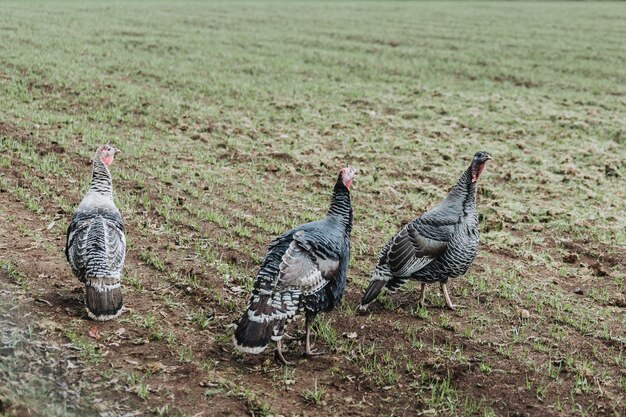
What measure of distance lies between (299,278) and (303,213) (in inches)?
149

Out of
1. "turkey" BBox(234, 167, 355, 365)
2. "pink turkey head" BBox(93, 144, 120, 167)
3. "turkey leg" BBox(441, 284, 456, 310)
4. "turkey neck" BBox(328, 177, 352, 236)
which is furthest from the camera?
"pink turkey head" BBox(93, 144, 120, 167)

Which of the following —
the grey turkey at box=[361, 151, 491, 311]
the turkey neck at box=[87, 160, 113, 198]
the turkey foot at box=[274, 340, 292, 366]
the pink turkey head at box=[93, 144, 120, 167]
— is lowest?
the turkey foot at box=[274, 340, 292, 366]

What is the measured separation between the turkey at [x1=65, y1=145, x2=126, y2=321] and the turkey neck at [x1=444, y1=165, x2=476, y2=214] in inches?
135

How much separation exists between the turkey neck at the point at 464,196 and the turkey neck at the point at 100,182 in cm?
362

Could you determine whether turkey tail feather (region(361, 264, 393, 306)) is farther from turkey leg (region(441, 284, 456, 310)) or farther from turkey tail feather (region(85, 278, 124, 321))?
turkey tail feather (region(85, 278, 124, 321))

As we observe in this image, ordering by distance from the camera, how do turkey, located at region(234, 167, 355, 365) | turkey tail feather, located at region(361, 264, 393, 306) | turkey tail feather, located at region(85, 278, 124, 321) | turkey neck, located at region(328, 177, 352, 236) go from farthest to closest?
1. turkey tail feather, located at region(361, 264, 393, 306)
2. turkey neck, located at region(328, 177, 352, 236)
3. turkey tail feather, located at region(85, 278, 124, 321)
4. turkey, located at region(234, 167, 355, 365)

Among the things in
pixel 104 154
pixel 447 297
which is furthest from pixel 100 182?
pixel 447 297

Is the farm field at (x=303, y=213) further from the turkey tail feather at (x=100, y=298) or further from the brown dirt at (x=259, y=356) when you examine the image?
the turkey tail feather at (x=100, y=298)

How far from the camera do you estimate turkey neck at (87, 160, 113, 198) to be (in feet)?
24.2

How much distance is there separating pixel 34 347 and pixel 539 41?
2493 centimetres

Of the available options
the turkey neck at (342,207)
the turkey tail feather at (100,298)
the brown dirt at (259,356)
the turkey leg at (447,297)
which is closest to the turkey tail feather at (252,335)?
the brown dirt at (259,356)

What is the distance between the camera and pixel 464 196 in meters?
7.46

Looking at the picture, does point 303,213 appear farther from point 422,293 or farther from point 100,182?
point 100,182

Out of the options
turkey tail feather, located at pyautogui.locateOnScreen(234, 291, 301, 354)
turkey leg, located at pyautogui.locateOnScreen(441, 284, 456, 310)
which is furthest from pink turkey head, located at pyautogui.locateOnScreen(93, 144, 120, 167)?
turkey leg, located at pyautogui.locateOnScreen(441, 284, 456, 310)
